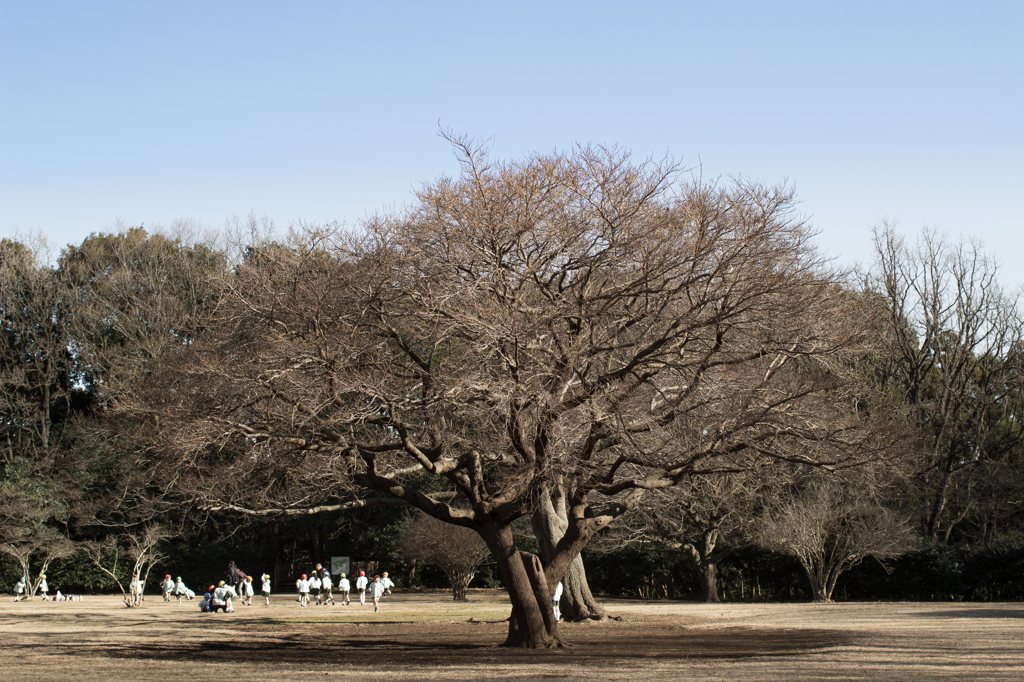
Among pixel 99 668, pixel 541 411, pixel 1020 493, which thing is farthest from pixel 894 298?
pixel 99 668

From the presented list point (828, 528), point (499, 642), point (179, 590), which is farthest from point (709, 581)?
point (179, 590)

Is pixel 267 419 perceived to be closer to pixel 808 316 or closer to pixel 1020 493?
pixel 808 316

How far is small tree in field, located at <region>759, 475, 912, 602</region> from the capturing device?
27.2 meters

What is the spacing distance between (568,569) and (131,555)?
20.8 m

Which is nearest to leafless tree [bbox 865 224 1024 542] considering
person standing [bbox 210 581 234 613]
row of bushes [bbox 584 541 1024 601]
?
row of bushes [bbox 584 541 1024 601]

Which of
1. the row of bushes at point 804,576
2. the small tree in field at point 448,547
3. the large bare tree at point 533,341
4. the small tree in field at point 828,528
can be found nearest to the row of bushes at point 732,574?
the row of bushes at point 804,576

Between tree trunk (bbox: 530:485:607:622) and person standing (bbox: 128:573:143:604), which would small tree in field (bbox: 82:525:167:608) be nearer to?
person standing (bbox: 128:573:143:604)

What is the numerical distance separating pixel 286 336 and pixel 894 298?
2975 centimetres

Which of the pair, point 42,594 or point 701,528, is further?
point 42,594

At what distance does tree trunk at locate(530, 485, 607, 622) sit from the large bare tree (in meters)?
4.78

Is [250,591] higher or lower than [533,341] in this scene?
lower

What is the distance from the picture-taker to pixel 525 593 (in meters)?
14.2

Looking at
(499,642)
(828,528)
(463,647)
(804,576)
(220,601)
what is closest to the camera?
(463,647)

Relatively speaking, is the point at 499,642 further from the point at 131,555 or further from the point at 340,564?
the point at 131,555
